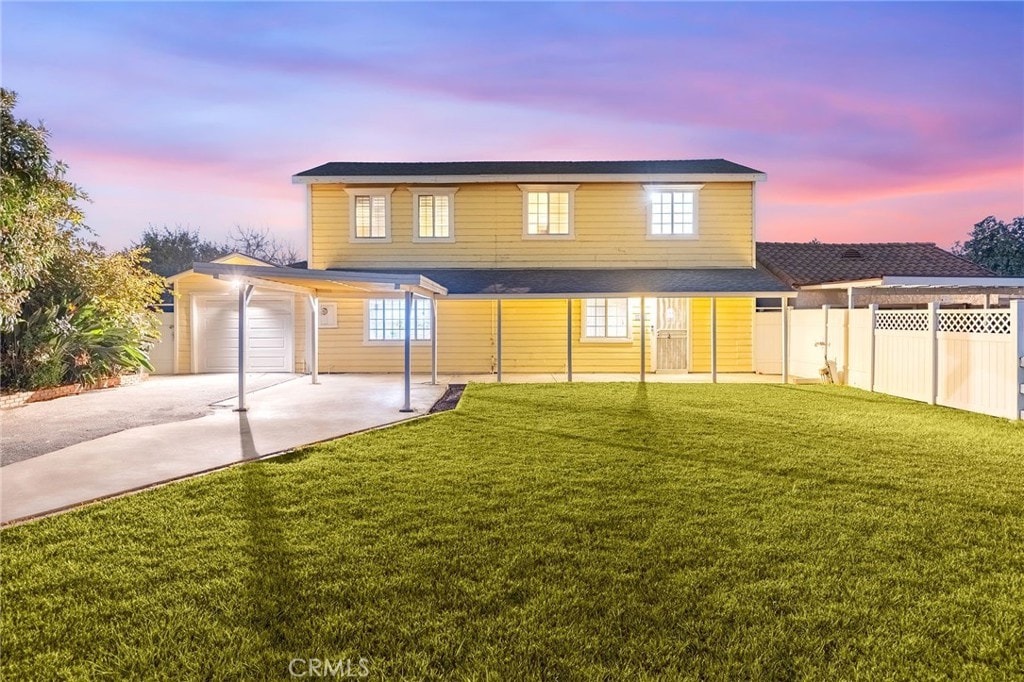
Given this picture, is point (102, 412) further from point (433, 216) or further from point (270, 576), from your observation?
point (433, 216)

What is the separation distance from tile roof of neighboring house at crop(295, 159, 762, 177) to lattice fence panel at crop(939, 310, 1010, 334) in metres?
7.06

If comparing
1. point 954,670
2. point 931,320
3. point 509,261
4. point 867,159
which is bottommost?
point 954,670

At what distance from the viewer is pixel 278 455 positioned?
20.4 feet

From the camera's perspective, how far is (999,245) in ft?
109

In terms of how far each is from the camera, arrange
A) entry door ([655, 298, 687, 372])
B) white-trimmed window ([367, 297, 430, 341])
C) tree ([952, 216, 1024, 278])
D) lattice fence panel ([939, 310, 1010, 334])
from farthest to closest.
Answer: tree ([952, 216, 1024, 278]), white-trimmed window ([367, 297, 430, 341]), entry door ([655, 298, 687, 372]), lattice fence panel ([939, 310, 1010, 334])

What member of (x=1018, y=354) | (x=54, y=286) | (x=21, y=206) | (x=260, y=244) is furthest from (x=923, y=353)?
(x=260, y=244)

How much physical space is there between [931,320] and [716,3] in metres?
7.51

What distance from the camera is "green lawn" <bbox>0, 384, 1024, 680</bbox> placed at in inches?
98.0

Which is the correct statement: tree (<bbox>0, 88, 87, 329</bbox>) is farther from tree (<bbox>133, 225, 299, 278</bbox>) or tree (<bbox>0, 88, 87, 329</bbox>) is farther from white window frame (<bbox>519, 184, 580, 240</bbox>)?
tree (<bbox>133, 225, 299, 278</bbox>)

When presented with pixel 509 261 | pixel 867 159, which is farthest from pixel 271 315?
pixel 867 159

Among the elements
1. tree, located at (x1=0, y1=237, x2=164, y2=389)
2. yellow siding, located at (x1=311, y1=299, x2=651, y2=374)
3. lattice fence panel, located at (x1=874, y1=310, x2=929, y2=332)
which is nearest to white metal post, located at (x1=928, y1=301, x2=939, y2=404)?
lattice fence panel, located at (x1=874, y1=310, x2=929, y2=332)

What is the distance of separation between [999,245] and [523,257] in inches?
1268

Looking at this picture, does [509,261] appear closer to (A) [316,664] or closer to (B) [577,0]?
(B) [577,0]

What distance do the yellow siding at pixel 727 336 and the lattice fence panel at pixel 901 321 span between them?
4.18 m
